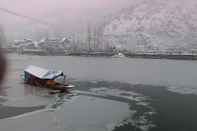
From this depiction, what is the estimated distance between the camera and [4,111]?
12969 millimetres

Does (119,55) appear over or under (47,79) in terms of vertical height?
under

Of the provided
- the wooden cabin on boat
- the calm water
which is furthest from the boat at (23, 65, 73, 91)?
the calm water

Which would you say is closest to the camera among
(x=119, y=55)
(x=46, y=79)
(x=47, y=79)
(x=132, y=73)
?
(x=47, y=79)

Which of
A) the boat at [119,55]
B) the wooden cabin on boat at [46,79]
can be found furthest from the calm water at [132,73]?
the boat at [119,55]

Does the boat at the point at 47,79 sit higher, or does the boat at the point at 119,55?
the boat at the point at 47,79

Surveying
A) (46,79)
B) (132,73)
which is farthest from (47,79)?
(132,73)

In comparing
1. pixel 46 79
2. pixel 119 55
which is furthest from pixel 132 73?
pixel 119 55

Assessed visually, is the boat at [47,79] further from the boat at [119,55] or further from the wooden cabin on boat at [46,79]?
the boat at [119,55]

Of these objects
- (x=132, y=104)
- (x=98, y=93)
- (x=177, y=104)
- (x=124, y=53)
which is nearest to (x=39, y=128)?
(x=132, y=104)

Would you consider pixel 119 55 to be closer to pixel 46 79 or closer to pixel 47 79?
pixel 46 79

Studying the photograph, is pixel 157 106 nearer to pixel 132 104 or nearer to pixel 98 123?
pixel 132 104

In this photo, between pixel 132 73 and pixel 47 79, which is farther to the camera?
pixel 132 73

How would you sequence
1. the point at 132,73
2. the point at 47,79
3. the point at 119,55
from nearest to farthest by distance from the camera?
the point at 47,79
the point at 132,73
the point at 119,55

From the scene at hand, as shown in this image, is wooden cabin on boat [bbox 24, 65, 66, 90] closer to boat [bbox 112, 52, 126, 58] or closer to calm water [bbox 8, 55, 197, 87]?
calm water [bbox 8, 55, 197, 87]
